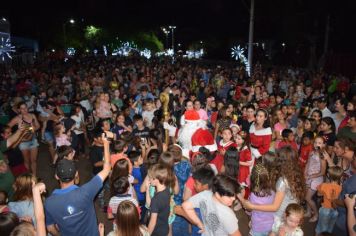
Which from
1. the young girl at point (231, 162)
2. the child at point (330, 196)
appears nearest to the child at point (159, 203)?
the young girl at point (231, 162)

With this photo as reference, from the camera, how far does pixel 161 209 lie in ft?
13.2

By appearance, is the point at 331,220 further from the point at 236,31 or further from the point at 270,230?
the point at 236,31

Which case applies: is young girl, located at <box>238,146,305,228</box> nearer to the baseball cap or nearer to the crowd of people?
the crowd of people

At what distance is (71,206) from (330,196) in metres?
3.38

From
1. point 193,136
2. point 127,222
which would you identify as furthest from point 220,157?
point 127,222

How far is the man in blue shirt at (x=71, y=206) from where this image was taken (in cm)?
353

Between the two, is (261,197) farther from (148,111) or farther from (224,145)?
A: (148,111)

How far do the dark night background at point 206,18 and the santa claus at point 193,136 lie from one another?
41.7ft

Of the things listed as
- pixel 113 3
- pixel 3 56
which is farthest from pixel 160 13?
pixel 3 56

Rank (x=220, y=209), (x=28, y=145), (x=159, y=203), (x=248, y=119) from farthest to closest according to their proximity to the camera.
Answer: (x=248, y=119), (x=28, y=145), (x=159, y=203), (x=220, y=209)

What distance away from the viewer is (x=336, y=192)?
191 inches

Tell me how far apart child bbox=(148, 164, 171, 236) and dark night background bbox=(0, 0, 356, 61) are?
15.9 metres

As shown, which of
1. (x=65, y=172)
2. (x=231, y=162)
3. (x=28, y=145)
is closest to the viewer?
(x=65, y=172)

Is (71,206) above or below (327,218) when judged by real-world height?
above
